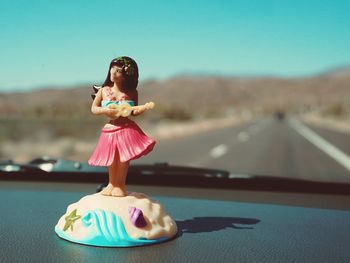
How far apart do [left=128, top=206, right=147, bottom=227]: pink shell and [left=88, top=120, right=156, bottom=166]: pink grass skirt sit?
213mm

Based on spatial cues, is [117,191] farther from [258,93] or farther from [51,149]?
[258,93]

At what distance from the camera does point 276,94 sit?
184 m

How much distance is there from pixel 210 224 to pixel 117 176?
2.78ft

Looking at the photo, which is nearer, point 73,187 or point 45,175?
point 73,187

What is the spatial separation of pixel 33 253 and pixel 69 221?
0.21 m

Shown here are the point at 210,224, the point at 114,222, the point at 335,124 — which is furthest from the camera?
the point at 335,124

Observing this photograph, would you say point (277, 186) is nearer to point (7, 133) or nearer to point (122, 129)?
point (122, 129)

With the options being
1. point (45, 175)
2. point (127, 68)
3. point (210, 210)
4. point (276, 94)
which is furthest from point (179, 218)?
point (276, 94)

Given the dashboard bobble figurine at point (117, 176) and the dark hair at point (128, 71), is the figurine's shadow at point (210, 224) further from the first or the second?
the dark hair at point (128, 71)

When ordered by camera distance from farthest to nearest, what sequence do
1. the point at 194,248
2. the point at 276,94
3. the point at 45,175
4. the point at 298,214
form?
the point at 276,94 < the point at 45,175 < the point at 298,214 < the point at 194,248

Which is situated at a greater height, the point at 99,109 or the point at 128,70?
the point at 128,70

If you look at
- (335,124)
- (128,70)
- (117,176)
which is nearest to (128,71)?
(128,70)

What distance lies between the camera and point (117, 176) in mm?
2295

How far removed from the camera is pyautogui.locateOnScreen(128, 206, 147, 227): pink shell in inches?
87.9
